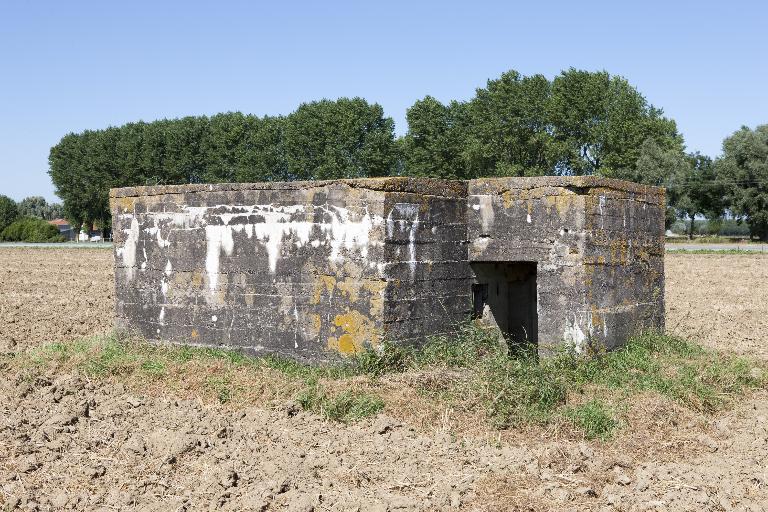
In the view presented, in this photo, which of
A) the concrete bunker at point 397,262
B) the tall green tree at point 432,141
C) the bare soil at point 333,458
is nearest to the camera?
the bare soil at point 333,458

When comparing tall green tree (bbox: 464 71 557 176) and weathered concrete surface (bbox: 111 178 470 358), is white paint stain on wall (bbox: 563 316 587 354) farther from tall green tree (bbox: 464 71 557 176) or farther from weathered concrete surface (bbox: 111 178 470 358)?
tall green tree (bbox: 464 71 557 176)

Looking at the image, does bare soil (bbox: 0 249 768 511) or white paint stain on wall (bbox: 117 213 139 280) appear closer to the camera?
bare soil (bbox: 0 249 768 511)

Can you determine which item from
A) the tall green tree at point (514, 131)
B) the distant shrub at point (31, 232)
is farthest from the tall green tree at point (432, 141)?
the distant shrub at point (31, 232)

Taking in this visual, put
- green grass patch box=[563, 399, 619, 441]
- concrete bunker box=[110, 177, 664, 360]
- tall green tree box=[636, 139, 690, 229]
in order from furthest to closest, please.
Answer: tall green tree box=[636, 139, 690, 229] < concrete bunker box=[110, 177, 664, 360] < green grass patch box=[563, 399, 619, 441]

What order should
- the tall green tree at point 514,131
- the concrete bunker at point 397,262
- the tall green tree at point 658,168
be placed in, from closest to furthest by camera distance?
the concrete bunker at point 397,262 → the tall green tree at point 658,168 → the tall green tree at point 514,131

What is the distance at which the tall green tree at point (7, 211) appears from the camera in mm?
81875

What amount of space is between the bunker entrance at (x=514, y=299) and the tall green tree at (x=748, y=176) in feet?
→ 152

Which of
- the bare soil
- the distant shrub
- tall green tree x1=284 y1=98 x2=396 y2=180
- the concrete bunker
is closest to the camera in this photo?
the bare soil

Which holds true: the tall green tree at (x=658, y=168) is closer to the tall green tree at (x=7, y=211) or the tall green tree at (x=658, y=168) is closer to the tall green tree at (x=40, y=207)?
the tall green tree at (x=7, y=211)

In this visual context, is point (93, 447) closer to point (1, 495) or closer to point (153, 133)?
point (1, 495)

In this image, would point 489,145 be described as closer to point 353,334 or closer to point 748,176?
point 748,176

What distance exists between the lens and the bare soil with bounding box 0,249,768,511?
5426 millimetres

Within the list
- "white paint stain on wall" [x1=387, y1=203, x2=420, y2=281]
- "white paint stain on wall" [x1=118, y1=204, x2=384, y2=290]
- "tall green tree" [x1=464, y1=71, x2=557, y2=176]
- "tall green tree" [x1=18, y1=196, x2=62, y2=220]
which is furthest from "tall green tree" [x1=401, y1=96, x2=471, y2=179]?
"tall green tree" [x1=18, y1=196, x2=62, y2=220]

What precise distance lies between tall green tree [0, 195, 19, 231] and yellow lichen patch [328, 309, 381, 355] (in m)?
82.5
